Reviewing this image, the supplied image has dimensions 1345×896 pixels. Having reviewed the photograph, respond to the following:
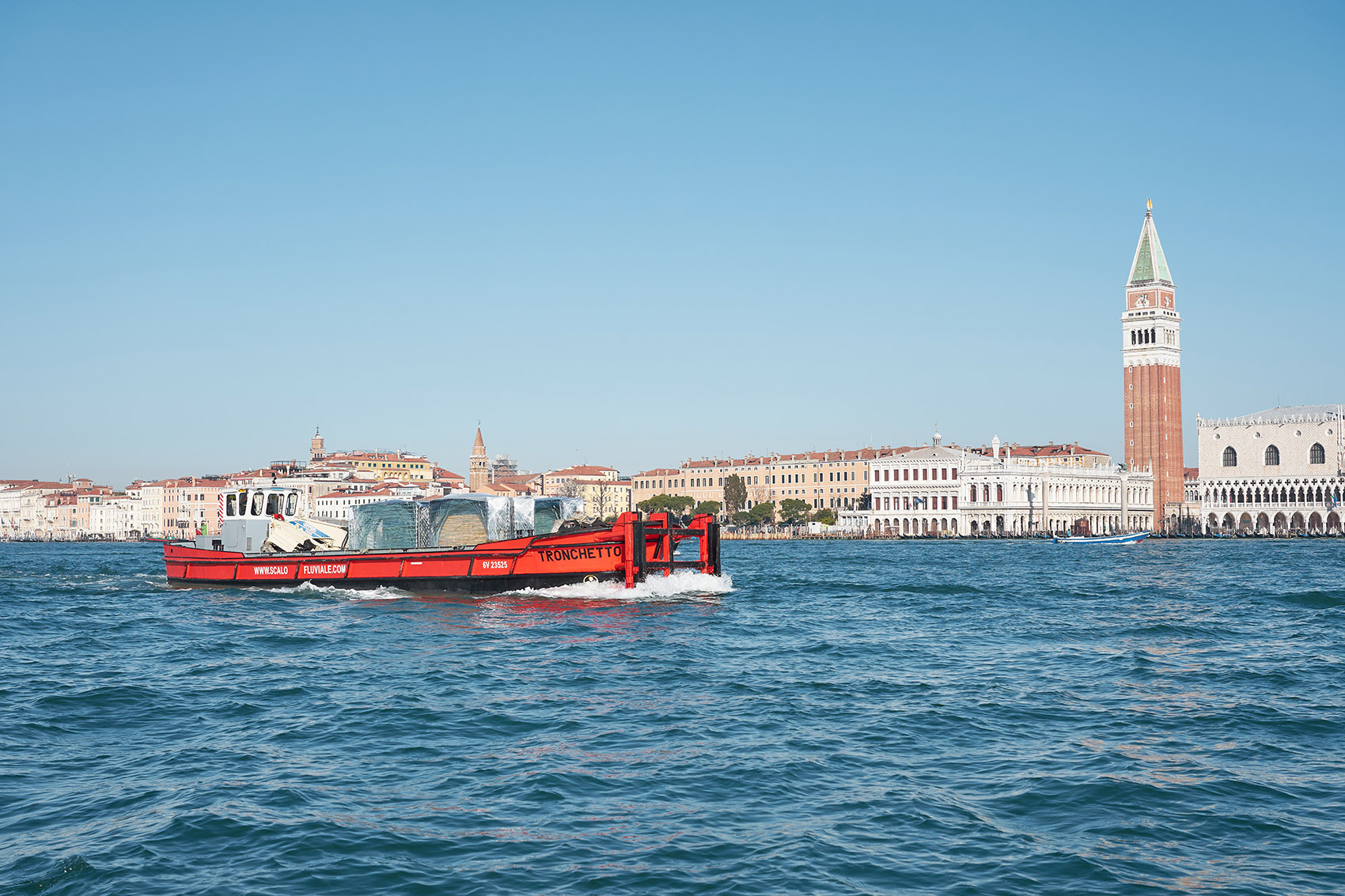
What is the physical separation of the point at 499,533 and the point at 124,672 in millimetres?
11918

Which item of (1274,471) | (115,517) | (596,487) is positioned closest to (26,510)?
(115,517)

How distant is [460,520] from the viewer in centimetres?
2833

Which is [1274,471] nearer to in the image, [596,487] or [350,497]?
[596,487]

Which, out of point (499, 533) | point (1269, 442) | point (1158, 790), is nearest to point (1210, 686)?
point (1158, 790)

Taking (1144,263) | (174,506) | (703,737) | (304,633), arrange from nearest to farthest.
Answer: (703,737)
(304,633)
(1144,263)
(174,506)

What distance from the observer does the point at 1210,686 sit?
15078mm

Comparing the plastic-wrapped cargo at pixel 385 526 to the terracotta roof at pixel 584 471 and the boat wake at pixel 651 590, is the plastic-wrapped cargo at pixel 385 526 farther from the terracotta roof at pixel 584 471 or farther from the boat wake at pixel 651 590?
the terracotta roof at pixel 584 471

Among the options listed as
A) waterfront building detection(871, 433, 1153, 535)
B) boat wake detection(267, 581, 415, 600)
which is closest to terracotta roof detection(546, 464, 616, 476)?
waterfront building detection(871, 433, 1153, 535)

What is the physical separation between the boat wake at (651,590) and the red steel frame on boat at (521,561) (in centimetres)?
18

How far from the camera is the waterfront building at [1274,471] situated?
336 ft

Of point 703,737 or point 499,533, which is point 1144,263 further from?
point 703,737

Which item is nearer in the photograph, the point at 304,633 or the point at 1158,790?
the point at 1158,790

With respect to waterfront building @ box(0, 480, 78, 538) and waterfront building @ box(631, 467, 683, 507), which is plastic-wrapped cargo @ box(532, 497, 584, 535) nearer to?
waterfront building @ box(631, 467, 683, 507)

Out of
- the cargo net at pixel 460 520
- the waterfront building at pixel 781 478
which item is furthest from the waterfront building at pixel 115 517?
the cargo net at pixel 460 520
